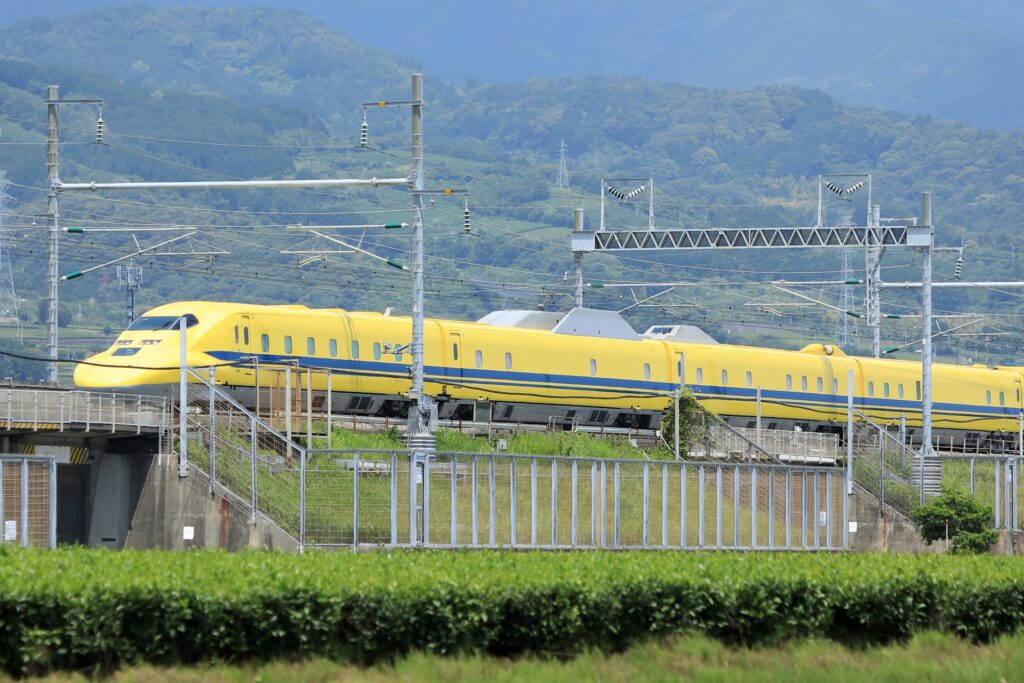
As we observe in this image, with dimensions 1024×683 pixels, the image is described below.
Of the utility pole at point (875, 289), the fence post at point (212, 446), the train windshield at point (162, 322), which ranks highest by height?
the utility pole at point (875, 289)

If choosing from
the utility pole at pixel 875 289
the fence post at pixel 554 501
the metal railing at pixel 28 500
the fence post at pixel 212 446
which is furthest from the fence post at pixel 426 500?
the utility pole at pixel 875 289

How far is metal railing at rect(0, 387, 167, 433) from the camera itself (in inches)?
1722

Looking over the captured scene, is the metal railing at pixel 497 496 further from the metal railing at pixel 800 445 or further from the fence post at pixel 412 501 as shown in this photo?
the metal railing at pixel 800 445

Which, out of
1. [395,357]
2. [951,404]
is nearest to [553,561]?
[395,357]

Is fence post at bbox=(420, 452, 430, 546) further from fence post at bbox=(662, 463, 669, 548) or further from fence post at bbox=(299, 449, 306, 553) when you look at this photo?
fence post at bbox=(662, 463, 669, 548)

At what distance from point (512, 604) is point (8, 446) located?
74.0 feet

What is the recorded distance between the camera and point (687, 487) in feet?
148

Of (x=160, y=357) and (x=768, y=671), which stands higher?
(x=160, y=357)

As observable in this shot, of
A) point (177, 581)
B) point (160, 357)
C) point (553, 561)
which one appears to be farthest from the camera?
point (160, 357)

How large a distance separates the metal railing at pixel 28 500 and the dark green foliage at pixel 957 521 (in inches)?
980

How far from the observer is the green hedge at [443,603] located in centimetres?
2423

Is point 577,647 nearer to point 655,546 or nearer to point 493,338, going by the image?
point 655,546

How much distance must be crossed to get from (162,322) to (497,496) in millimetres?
15362

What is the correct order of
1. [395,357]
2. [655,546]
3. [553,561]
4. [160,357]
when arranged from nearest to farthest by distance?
[553,561] → [655,546] → [160,357] → [395,357]
